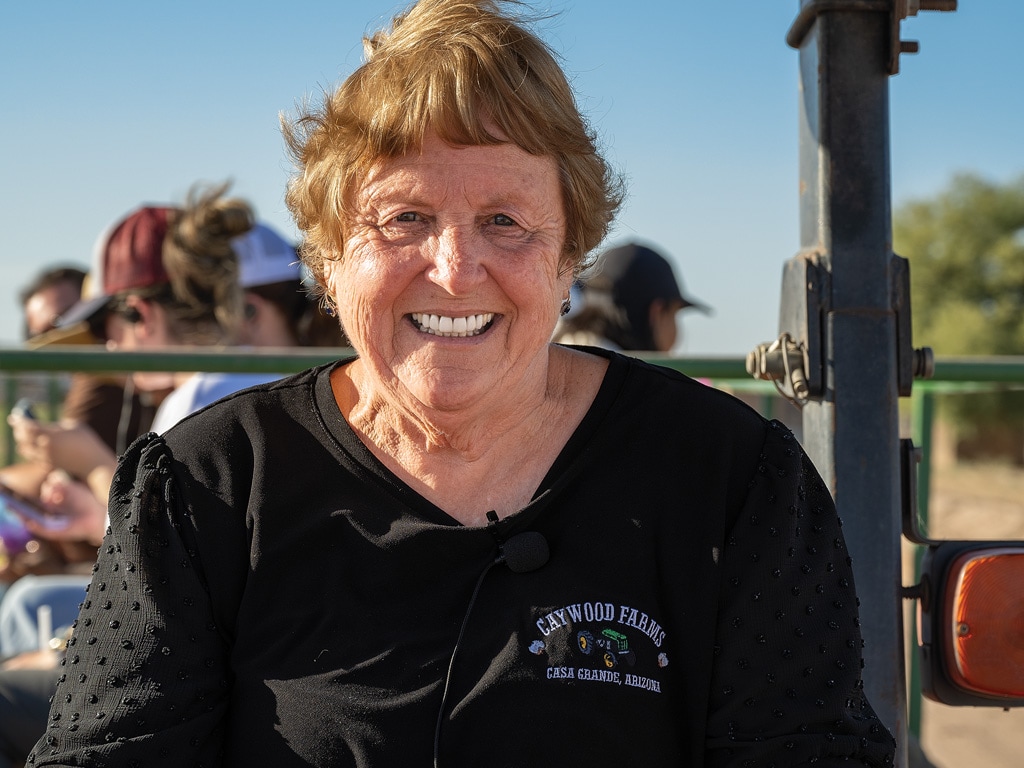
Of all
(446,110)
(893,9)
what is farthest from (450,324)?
(893,9)

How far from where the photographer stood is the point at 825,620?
154 centimetres

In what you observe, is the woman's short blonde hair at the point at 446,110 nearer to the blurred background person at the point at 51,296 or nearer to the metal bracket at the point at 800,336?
the metal bracket at the point at 800,336

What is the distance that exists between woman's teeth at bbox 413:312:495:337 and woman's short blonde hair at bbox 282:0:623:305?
0.64ft

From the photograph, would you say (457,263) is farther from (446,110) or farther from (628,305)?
(628,305)

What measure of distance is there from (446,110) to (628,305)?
2.60 meters

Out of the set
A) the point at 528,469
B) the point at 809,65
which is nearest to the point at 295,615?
the point at 528,469

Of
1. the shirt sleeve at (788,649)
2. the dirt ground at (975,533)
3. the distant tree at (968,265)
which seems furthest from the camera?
the distant tree at (968,265)

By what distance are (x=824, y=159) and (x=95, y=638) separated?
136 cm

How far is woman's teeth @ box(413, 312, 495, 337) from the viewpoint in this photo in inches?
64.5

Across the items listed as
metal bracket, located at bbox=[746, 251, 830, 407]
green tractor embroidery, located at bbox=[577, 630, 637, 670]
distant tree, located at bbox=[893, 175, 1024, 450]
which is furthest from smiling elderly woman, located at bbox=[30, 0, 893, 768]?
distant tree, located at bbox=[893, 175, 1024, 450]

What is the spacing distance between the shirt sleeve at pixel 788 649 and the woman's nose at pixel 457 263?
1.78 ft

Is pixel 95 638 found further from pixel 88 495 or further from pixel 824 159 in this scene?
pixel 88 495

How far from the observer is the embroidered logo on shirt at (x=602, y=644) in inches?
60.0

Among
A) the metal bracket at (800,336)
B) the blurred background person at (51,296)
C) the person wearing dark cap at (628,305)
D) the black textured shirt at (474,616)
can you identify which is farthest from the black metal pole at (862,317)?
the blurred background person at (51,296)
